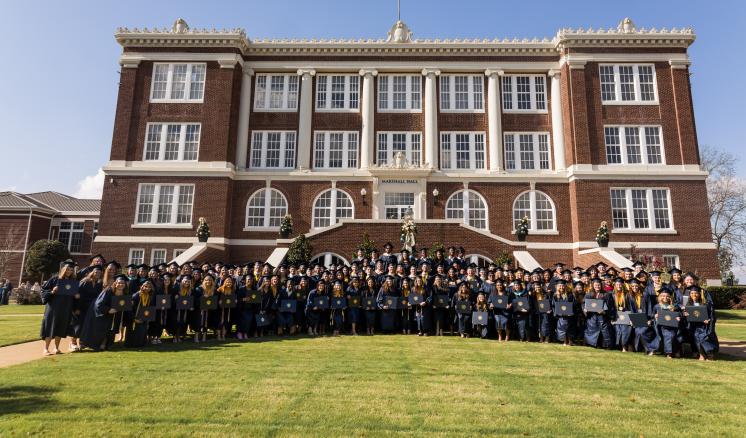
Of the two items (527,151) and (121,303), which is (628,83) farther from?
(121,303)

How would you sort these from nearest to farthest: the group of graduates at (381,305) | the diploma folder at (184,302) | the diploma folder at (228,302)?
the group of graduates at (381,305)
the diploma folder at (184,302)
the diploma folder at (228,302)

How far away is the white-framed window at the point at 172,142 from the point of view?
2580 cm

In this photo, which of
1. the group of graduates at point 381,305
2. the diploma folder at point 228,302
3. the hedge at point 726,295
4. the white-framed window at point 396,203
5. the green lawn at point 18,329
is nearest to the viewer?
the group of graduates at point 381,305

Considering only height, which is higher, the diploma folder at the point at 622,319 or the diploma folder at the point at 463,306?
the diploma folder at the point at 463,306

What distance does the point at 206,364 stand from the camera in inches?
319

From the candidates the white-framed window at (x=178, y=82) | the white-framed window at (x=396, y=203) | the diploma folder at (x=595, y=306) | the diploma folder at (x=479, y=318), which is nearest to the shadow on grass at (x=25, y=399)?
the diploma folder at (x=479, y=318)

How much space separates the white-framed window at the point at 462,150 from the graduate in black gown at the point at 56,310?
65.6 feet

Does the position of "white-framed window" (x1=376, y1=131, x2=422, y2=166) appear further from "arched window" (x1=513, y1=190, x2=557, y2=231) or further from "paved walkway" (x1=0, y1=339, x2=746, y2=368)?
"paved walkway" (x1=0, y1=339, x2=746, y2=368)

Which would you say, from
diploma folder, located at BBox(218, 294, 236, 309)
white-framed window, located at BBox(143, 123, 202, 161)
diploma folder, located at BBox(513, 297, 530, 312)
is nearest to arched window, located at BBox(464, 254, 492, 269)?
diploma folder, located at BBox(513, 297, 530, 312)

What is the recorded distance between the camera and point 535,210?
25.2m

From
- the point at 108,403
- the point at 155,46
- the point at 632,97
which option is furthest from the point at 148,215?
the point at 632,97

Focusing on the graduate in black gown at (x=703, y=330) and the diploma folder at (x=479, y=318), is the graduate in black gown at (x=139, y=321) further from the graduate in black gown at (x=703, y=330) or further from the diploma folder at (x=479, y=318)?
the graduate in black gown at (x=703, y=330)

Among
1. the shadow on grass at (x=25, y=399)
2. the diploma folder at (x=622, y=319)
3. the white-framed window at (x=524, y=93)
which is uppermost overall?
the white-framed window at (x=524, y=93)

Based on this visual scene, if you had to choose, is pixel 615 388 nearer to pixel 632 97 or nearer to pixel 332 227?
pixel 332 227
